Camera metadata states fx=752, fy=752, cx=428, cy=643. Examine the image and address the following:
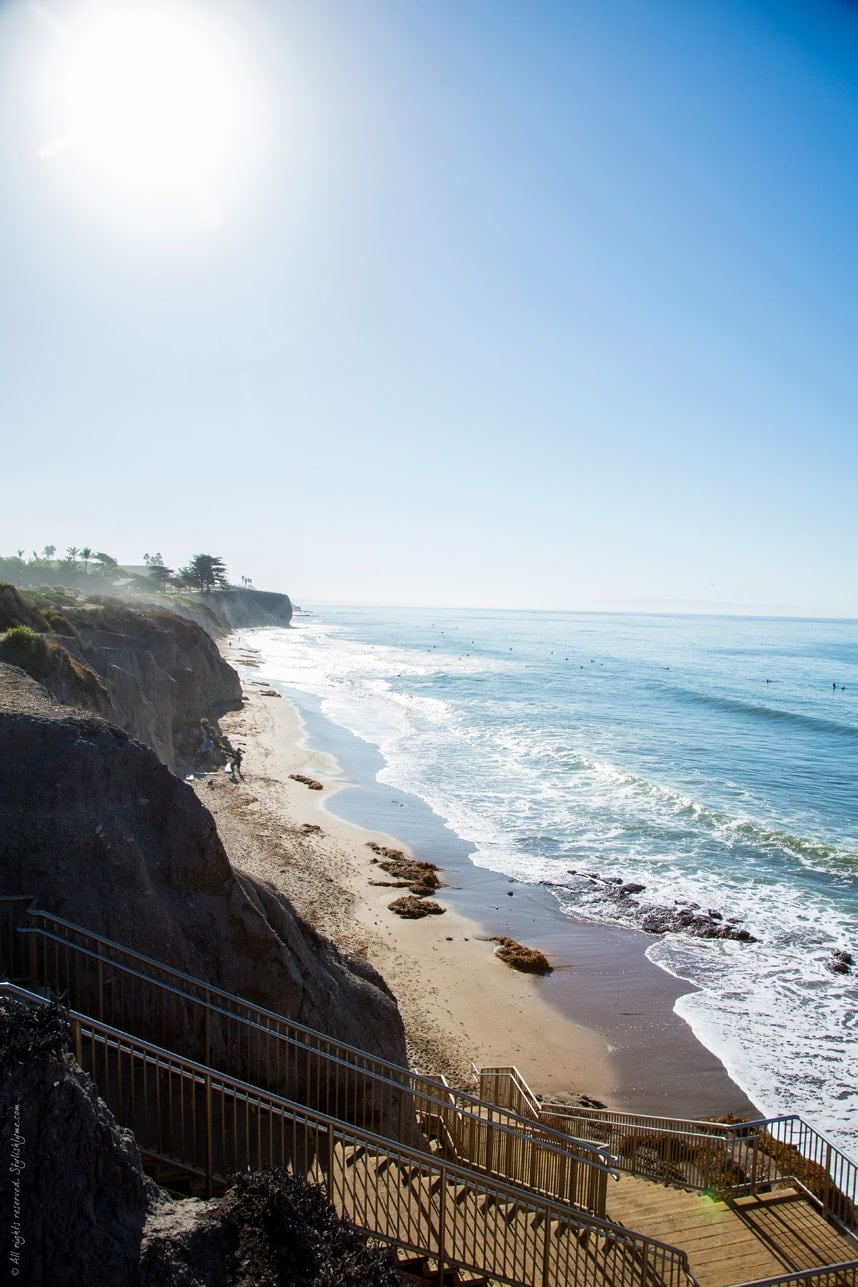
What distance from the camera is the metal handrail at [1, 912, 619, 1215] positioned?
7223mm

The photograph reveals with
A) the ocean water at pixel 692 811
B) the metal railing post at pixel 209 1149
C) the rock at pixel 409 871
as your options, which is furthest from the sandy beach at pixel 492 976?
the metal railing post at pixel 209 1149

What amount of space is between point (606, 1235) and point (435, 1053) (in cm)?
729

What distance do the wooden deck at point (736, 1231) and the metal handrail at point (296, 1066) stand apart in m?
1.29

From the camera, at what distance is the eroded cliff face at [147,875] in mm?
8438

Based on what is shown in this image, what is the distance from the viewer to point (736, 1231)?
9.61 meters

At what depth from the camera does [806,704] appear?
2643 inches

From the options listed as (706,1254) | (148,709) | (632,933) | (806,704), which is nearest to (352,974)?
(706,1254)

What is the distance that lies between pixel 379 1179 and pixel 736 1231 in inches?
214

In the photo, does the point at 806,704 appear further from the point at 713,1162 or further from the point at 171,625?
the point at 713,1162

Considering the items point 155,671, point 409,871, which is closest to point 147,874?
point 409,871

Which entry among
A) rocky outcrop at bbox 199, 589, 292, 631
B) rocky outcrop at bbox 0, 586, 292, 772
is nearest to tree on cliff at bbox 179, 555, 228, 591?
rocky outcrop at bbox 199, 589, 292, 631

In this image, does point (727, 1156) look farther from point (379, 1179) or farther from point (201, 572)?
point (201, 572)

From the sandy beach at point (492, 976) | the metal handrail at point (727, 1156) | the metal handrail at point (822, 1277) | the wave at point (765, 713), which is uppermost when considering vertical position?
the wave at point (765, 713)

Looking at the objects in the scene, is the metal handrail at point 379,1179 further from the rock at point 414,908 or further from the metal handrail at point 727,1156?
the rock at point 414,908
